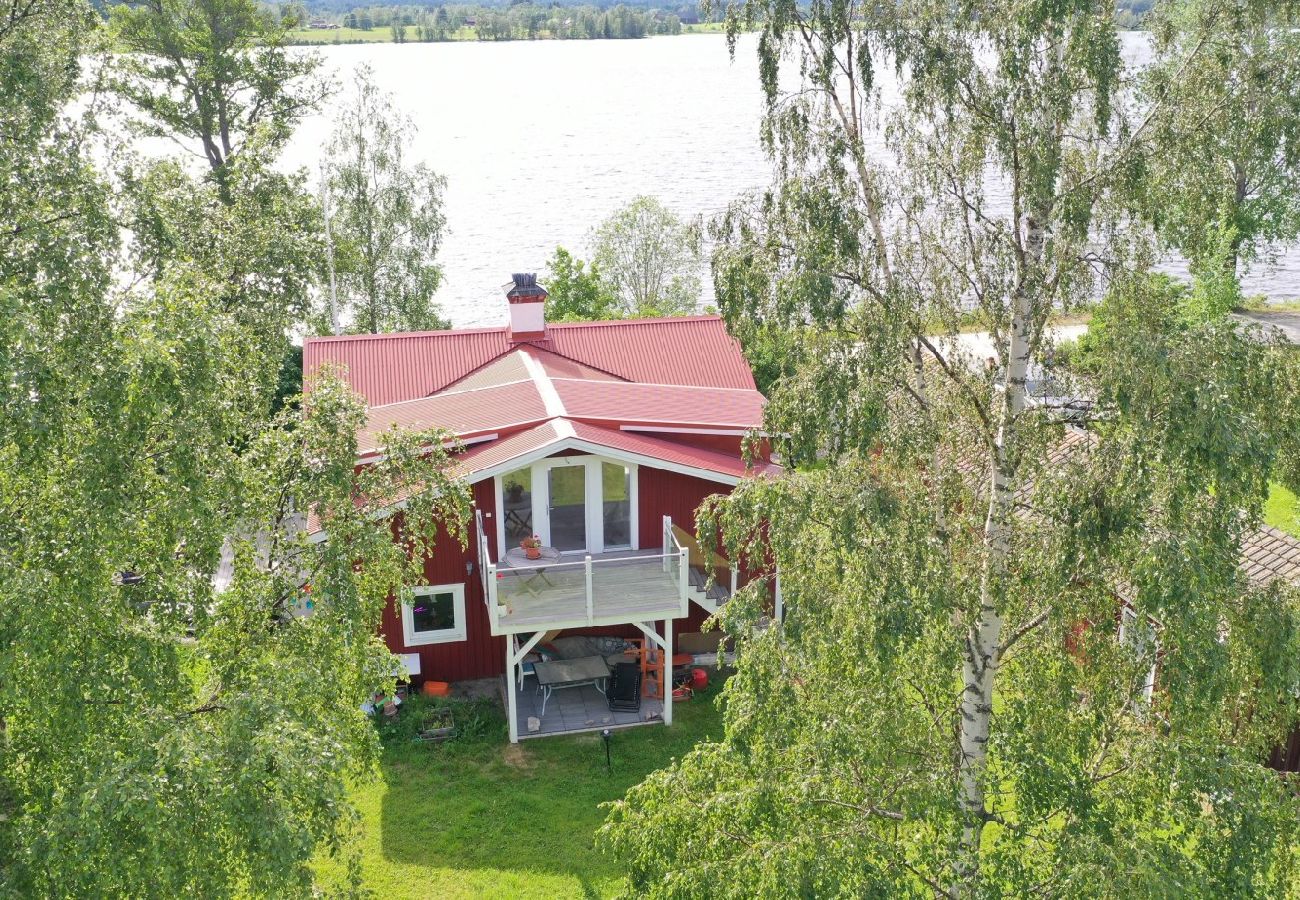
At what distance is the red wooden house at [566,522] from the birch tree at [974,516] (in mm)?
7318

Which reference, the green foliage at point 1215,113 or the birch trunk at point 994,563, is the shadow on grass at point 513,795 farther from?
the green foliage at point 1215,113

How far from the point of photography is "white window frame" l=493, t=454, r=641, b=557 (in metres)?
19.1

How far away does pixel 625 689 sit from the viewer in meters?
19.2

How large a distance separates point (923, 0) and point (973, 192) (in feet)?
5.60

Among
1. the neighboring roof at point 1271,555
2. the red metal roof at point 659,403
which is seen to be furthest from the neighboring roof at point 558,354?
the neighboring roof at point 1271,555

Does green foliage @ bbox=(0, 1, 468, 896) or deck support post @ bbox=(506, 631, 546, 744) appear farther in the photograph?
deck support post @ bbox=(506, 631, 546, 744)

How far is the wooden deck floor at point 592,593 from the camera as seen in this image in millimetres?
18172

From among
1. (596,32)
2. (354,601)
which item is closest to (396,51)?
(596,32)

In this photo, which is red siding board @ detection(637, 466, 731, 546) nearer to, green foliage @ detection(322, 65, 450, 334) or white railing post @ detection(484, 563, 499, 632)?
white railing post @ detection(484, 563, 499, 632)

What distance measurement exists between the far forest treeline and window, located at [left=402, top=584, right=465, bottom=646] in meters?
107

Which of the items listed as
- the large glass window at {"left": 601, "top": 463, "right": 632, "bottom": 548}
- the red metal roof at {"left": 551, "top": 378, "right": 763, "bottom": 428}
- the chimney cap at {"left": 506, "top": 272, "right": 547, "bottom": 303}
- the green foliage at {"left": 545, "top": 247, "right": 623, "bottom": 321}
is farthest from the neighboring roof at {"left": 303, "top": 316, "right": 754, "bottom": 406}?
the green foliage at {"left": 545, "top": 247, "right": 623, "bottom": 321}

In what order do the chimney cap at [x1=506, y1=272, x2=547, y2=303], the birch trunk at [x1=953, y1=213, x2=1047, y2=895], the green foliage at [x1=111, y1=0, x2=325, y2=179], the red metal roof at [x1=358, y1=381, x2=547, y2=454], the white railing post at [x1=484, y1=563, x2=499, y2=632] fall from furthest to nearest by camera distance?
the green foliage at [x1=111, y1=0, x2=325, y2=179] → the chimney cap at [x1=506, y1=272, x2=547, y2=303] → the red metal roof at [x1=358, y1=381, x2=547, y2=454] → the white railing post at [x1=484, y1=563, x2=499, y2=632] → the birch trunk at [x1=953, y1=213, x2=1047, y2=895]

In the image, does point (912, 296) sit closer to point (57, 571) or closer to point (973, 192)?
point (973, 192)

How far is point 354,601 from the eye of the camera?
1034 cm
